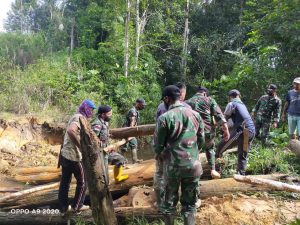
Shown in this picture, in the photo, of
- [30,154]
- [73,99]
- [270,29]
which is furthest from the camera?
[73,99]

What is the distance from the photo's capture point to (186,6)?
2581 cm

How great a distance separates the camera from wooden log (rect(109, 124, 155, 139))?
7.83 meters

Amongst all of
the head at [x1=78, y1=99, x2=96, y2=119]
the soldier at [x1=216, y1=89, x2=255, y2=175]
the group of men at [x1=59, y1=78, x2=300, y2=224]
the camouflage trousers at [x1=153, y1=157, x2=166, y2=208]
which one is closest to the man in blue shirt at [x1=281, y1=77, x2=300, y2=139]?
the group of men at [x1=59, y1=78, x2=300, y2=224]

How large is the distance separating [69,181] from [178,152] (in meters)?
2.46

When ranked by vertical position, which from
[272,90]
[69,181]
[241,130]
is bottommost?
[69,181]

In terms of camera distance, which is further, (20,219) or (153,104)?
(153,104)

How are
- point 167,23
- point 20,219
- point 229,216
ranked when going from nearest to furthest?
point 229,216, point 20,219, point 167,23

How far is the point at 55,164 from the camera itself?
11656mm

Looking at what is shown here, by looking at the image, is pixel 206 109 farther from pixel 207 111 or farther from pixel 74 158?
pixel 74 158

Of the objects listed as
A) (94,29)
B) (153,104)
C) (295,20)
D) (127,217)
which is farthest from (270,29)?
(94,29)

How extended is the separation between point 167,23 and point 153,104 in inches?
236

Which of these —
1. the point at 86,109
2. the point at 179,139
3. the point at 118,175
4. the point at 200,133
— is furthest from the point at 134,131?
the point at 179,139

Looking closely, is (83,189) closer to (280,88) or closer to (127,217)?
(127,217)

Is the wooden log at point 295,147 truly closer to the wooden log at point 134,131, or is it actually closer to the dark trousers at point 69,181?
the wooden log at point 134,131
